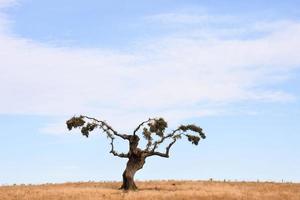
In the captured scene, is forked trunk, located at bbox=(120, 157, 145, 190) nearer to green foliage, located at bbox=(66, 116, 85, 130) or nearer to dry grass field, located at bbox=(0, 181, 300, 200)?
dry grass field, located at bbox=(0, 181, 300, 200)

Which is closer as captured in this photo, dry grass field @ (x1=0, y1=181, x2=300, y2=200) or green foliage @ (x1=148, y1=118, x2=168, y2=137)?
dry grass field @ (x1=0, y1=181, x2=300, y2=200)

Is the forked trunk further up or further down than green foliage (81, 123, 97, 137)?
further down

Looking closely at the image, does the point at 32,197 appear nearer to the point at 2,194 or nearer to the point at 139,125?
the point at 2,194

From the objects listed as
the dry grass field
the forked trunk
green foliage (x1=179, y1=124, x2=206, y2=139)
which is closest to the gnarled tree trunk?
the forked trunk

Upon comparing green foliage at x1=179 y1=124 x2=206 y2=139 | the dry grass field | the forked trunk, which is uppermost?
green foliage at x1=179 y1=124 x2=206 y2=139

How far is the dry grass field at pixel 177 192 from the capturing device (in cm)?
5255

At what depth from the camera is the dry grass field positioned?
172ft

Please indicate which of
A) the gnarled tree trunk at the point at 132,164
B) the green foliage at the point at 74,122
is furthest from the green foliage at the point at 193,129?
the green foliage at the point at 74,122

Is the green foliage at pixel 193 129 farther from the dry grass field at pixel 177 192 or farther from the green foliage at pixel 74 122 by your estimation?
the green foliage at pixel 74 122

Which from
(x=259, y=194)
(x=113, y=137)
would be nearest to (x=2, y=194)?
(x=113, y=137)

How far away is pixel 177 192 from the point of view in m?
55.2

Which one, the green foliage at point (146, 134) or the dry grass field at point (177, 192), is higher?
the green foliage at point (146, 134)

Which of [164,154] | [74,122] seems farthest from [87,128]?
[164,154]

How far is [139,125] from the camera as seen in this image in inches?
2386
